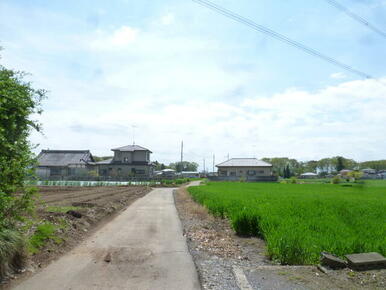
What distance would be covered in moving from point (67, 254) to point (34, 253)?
2.38 ft

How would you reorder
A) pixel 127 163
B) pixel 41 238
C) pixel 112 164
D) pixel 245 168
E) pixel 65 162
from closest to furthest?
pixel 41 238 → pixel 127 163 → pixel 112 164 → pixel 65 162 → pixel 245 168

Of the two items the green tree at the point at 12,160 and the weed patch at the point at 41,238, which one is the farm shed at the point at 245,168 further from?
the green tree at the point at 12,160

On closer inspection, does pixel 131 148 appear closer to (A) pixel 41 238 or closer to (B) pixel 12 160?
(A) pixel 41 238

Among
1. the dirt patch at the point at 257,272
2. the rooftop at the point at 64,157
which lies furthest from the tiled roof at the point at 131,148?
the dirt patch at the point at 257,272

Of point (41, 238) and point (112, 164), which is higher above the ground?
point (112, 164)

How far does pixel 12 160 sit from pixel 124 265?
9.13ft

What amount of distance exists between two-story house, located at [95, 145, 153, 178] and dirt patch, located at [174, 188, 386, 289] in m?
50.2

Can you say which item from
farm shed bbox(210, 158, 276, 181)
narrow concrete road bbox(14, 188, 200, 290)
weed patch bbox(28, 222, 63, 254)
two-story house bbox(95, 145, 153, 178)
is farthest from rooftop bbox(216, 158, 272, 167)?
weed patch bbox(28, 222, 63, 254)

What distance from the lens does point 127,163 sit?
58031 mm

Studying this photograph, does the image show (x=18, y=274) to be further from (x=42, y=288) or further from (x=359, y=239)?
(x=359, y=239)

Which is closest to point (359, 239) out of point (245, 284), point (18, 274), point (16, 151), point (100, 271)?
point (245, 284)

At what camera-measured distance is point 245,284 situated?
506cm

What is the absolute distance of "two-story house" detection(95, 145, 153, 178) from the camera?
58031mm

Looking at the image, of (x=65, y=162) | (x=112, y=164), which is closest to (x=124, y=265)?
(x=112, y=164)
